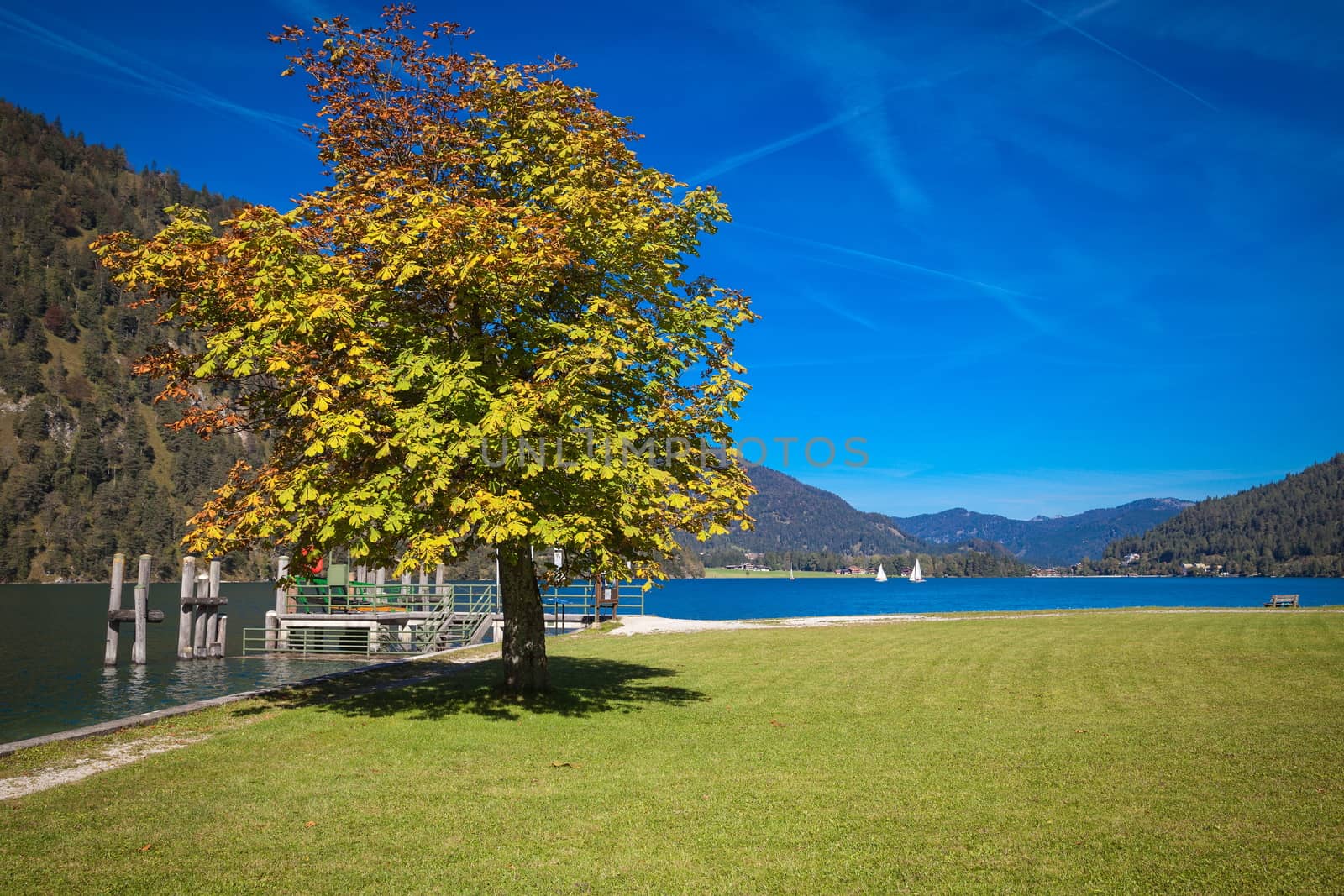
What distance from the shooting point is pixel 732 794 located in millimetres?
9820

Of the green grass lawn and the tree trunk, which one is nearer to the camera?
the green grass lawn

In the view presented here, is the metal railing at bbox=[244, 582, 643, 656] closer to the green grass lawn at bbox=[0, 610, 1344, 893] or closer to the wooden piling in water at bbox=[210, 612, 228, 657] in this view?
the wooden piling in water at bbox=[210, 612, 228, 657]

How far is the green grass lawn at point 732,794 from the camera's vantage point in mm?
7340

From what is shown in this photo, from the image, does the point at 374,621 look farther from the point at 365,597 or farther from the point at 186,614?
the point at 186,614

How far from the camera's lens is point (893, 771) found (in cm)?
1083

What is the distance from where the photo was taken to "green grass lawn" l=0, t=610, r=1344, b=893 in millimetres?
7340

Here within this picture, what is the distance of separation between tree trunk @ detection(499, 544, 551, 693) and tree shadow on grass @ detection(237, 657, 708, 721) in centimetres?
31

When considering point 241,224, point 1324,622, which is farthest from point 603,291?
point 1324,622

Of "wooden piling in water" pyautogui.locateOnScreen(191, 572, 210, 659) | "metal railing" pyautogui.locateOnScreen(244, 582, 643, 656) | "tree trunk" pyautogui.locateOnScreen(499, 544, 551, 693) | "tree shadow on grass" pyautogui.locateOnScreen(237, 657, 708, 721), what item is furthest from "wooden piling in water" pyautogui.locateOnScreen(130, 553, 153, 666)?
"tree trunk" pyautogui.locateOnScreen(499, 544, 551, 693)

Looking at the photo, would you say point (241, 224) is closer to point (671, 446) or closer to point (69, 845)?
point (671, 446)

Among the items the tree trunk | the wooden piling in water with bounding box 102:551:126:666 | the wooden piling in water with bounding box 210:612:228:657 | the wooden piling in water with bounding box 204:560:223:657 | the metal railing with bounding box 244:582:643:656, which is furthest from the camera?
the wooden piling in water with bounding box 210:612:228:657

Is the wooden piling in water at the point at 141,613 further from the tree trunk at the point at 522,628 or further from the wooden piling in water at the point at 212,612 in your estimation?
the tree trunk at the point at 522,628

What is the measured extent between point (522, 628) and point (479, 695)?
1543mm

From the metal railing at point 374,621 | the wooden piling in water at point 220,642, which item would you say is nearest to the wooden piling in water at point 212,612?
the wooden piling in water at point 220,642
